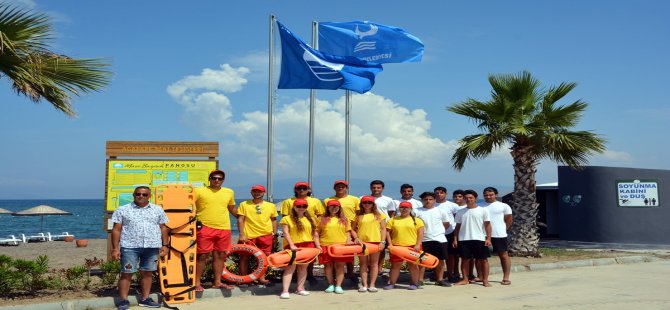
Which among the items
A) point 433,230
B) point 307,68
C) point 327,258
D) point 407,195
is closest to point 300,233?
point 327,258

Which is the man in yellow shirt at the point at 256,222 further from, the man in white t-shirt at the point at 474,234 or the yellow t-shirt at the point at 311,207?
the man in white t-shirt at the point at 474,234

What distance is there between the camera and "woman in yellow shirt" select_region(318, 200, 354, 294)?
9.08m

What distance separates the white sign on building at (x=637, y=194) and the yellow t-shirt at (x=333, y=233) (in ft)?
44.2

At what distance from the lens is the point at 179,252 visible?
8.35m

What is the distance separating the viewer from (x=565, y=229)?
2017 centimetres

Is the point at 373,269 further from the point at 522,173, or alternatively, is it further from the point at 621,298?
the point at 522,173

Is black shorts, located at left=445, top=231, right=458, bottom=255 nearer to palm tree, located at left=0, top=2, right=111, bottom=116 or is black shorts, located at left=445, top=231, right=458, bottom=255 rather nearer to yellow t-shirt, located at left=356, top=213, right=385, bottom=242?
yellow t-shirt, located at left=356, top=213, right=385, bottom=242

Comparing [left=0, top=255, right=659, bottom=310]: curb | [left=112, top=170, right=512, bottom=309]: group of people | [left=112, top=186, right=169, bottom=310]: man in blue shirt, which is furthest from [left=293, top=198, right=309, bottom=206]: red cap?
[left=112, top=186, right=169, bottom=310]: man in blue shirt

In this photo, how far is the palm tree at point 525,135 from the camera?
46.6ft

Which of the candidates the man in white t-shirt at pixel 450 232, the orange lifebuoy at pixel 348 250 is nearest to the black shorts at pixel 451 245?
the man in white t-shirt at pixel 450 232

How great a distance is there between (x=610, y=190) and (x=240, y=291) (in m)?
14.6

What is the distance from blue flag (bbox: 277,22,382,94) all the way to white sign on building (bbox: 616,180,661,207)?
10821 mm

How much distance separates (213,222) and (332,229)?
1812 mm

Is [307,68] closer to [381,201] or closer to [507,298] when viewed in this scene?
[381,201]
